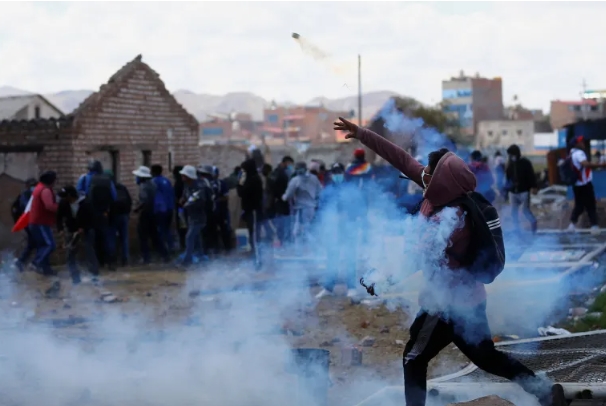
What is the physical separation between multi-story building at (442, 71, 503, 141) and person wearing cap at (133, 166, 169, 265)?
66.8 metres

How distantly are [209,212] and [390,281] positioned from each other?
8.92 m

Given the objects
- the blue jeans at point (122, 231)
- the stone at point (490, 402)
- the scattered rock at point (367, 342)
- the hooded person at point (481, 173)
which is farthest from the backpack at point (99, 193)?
the stone at point (490, 402)

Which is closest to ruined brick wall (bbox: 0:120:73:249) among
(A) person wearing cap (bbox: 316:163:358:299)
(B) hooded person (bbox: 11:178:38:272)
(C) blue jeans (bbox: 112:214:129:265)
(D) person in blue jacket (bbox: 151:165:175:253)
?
(B) hooded person (bbox: 11:178:38:272)

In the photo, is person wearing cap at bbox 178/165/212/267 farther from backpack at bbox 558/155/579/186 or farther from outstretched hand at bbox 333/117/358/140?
outstretched hand at bbox 333/117/358/140

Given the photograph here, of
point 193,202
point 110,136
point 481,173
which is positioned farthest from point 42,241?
point 481,173

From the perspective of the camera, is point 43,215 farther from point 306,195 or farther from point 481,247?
point 481,247

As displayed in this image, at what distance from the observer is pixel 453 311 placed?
167 inches

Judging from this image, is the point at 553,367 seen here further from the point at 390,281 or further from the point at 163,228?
the point at 163,228

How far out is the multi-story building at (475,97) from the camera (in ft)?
261

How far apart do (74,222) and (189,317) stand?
10.5 ft

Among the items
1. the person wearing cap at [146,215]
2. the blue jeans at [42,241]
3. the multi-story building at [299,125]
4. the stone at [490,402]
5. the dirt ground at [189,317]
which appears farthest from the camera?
the multi-story building at [299,125]

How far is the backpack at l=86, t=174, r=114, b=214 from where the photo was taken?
11234mm

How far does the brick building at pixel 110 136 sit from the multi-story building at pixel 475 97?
204ft

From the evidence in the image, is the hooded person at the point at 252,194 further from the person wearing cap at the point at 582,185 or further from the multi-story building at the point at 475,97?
the multi-story building at the point at 475,97
